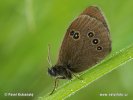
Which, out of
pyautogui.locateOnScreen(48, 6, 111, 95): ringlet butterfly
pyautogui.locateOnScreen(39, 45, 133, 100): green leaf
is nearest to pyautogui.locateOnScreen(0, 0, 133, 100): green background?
pyautogui.locateOnScreen(48, 6, 111, 95): ringlet butterfly

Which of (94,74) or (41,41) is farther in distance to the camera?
(41,41)

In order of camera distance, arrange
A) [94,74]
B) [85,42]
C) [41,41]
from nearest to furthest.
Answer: [94,74]
[85,42]
[41,41]

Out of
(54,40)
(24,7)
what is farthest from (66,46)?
(24,7)

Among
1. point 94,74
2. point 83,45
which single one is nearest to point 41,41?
point 83,45


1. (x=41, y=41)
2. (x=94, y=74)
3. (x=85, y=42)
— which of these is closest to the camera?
(x=94, y=74)

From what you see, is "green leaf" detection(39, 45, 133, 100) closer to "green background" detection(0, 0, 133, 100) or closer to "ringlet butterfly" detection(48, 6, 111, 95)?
"ringlet butterfly" detection(48, 6, 111, 95)

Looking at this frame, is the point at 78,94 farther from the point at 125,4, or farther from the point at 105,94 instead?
the point at 125,4

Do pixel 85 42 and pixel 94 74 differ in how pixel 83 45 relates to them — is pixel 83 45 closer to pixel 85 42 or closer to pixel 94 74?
pixel 85 42
